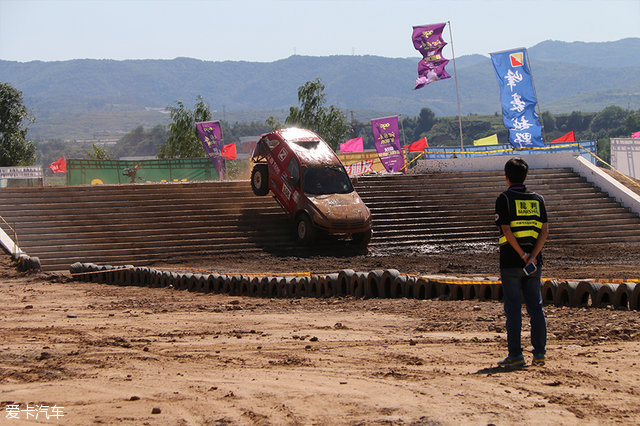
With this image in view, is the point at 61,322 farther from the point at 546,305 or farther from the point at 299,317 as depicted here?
the point at 546,305

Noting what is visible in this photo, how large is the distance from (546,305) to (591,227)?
1496cm

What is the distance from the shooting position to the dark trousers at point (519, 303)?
289 inches

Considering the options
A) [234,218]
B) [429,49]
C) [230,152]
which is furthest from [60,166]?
[234,218]

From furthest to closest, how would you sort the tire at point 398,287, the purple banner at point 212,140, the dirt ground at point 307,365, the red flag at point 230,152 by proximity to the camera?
the red flag at point 230,152 < the purple banner at point 212,140 < the tire at point 398,287 < the dirt ground at point 307,365

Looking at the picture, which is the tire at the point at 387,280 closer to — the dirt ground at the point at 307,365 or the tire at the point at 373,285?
the tire at the point at 373,285

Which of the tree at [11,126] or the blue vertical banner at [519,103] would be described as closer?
the blue vertical banner at [519,103]

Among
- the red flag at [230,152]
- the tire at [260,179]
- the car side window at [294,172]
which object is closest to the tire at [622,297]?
the car side window at [294,172]

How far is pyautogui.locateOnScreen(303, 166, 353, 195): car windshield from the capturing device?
23328 mm

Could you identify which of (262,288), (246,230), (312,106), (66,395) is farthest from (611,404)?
(312,106)

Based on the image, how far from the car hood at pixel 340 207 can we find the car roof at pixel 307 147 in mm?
1376

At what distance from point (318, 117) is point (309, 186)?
50.7 meters

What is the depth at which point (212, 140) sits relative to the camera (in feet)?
136

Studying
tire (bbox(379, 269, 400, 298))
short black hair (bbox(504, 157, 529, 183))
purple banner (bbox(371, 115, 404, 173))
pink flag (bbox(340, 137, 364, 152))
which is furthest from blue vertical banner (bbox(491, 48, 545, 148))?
pink flag (bbox(340, 137, 364, 152))

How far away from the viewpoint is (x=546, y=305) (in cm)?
1155
